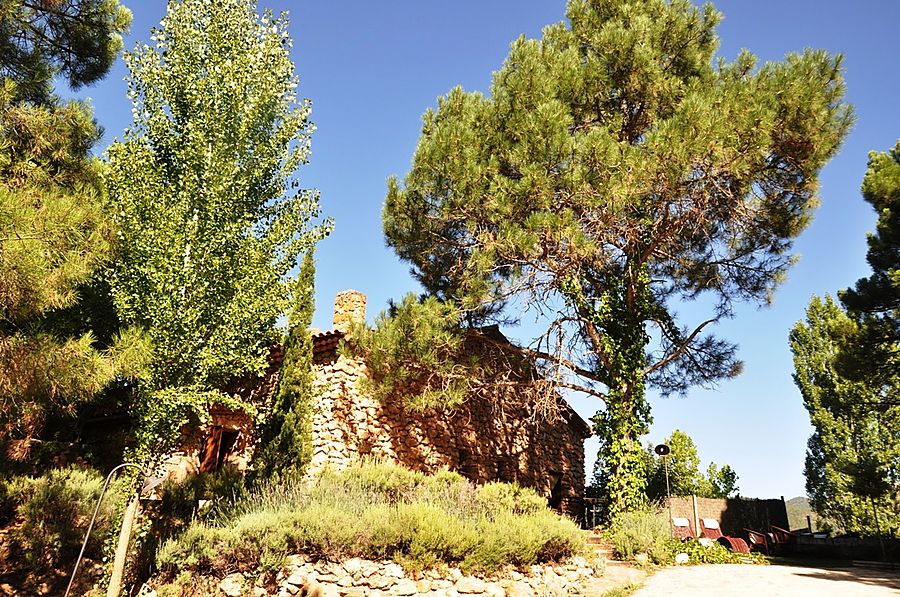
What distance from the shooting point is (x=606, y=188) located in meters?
10.1

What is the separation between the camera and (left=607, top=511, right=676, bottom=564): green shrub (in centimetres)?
978

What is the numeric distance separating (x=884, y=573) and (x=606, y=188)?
8.53m

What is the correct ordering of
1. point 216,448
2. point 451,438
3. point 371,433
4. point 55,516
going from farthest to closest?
point 451,438
point 216,448
point 371,433
point 55,516

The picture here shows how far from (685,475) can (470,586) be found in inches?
524

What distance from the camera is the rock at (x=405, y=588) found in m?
6.89

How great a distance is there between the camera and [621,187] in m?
9.96

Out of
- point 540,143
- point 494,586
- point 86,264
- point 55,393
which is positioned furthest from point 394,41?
point 494,586

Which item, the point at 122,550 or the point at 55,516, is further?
the point at 55,516

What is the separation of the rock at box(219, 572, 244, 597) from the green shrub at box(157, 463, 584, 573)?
122 mm

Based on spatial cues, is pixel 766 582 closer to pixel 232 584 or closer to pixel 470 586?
pixel 470 586

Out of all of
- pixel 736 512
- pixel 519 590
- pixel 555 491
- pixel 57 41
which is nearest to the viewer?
pixel 519 590

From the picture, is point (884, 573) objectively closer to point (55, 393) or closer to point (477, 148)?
point (477, 148)

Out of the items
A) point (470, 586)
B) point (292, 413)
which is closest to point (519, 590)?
point (470, 586)

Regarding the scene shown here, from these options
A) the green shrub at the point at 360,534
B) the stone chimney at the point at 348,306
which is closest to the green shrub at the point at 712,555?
the green shrub at the point at 360,534
